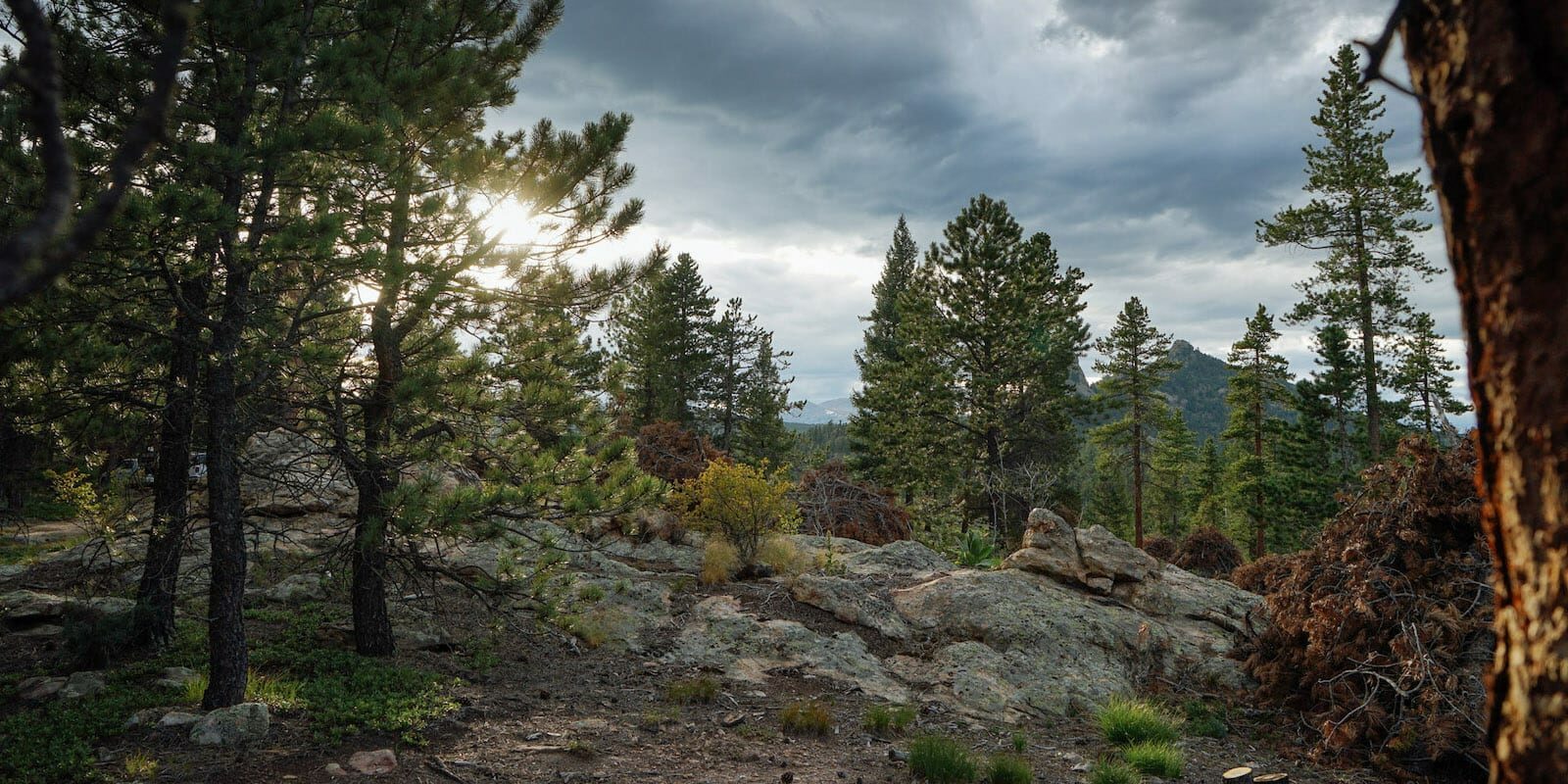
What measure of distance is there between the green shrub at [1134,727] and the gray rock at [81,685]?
871cm

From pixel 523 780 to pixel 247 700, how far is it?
2699 millimetres

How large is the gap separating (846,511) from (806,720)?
11173mm

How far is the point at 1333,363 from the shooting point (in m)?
26.3

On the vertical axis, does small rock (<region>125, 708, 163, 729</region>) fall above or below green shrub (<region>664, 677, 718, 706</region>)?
above

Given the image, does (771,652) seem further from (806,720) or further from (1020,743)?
(1020,743)

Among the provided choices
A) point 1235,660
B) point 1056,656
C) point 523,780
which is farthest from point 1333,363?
point 523,780

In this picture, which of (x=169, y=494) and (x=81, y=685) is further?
(x=169, y=494)

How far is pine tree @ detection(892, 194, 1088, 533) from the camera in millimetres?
25359

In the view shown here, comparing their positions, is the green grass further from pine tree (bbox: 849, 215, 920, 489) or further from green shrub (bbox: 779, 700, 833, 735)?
pine tree (bbox: 849, 215, 920, 489)

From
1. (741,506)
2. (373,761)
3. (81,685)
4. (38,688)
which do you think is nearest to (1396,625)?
(741,506)

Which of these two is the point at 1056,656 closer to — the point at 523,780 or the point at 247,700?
the point at 523,780

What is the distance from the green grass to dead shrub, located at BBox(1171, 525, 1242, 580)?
15792 mm

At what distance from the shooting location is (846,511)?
57.7 feet

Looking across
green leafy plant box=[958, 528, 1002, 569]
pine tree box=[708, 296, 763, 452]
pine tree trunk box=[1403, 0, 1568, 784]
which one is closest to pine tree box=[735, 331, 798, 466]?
pine tree box=[708, 296, 763, 452]
